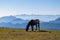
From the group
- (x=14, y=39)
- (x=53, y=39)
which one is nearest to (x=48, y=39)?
(x=53, y=39)

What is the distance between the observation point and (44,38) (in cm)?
2309

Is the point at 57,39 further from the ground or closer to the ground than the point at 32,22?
closer to the ground

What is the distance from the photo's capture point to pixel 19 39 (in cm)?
2216

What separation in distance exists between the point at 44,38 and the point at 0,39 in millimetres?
4889

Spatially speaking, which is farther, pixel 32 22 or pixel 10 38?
pixel 32 22

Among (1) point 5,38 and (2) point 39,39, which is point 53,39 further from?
(1) point 5,38

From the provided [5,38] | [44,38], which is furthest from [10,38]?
[44,38]

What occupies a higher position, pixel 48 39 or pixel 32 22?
pixel 32 22

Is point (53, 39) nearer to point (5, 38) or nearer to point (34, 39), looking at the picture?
point (34, 39)

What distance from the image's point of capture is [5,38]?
2272 centimetres

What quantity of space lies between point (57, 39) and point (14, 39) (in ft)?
15.7

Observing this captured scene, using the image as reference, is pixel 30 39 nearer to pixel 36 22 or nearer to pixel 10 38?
pixel 10 38

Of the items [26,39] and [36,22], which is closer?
[26,39]

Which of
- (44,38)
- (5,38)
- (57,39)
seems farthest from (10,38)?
(57,39)
